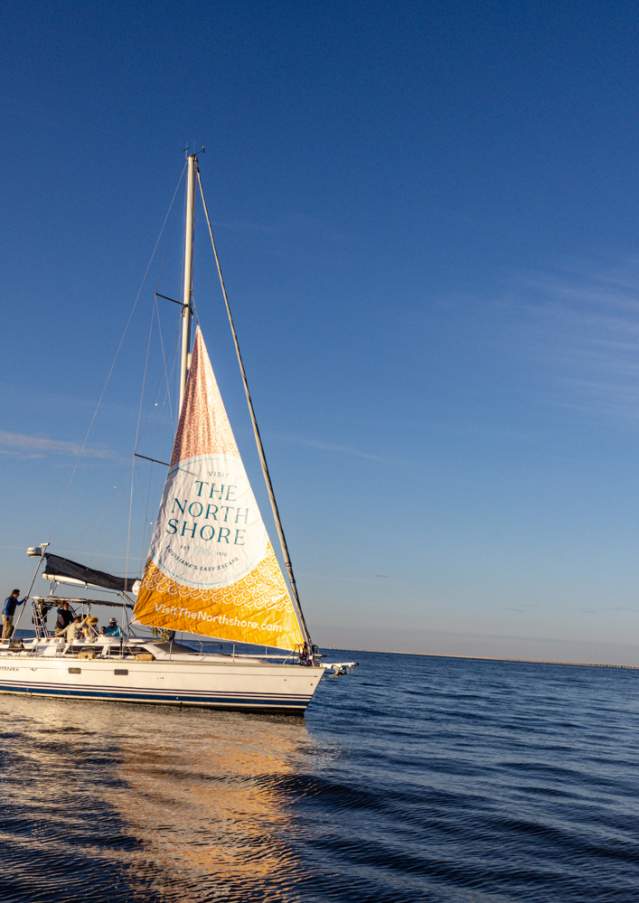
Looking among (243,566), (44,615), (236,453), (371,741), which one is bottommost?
(371,741)

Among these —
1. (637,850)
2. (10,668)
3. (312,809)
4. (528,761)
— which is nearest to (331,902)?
(312,809)

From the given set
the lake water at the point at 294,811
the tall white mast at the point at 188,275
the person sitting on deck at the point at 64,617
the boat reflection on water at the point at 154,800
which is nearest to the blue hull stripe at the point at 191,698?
the lake water at the point at 294,811

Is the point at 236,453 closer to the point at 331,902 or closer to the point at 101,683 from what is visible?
the point at 101,683

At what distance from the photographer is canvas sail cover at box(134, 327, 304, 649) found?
25562 mm

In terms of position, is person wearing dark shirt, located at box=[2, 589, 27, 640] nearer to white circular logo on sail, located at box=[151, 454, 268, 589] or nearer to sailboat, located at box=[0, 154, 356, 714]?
sailboat, located at box=[0, 154, 356, 714]

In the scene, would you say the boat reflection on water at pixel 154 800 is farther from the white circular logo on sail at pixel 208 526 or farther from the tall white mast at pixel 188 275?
the tall white mast at pixel 188 275

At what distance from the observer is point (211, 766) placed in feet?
57.3

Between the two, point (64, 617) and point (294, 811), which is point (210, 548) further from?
point (294, 811)

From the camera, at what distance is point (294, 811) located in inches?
552

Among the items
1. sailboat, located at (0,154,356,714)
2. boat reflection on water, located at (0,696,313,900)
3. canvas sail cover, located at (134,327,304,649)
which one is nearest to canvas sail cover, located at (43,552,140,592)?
sailboat, located at (0,154,356,714)

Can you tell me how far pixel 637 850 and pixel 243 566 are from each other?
51.6ft

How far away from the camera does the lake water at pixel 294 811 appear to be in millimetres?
10016

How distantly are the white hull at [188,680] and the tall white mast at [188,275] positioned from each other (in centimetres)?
918

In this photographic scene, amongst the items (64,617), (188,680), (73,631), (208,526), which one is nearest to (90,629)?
(73,631)
